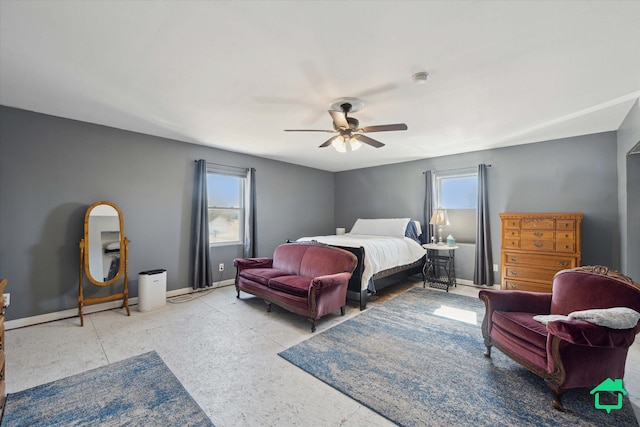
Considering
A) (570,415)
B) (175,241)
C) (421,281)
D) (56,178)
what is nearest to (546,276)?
(421,281)

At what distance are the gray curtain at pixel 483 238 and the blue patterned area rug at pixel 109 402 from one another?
4630 millimetres

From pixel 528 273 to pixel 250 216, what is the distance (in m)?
4.62

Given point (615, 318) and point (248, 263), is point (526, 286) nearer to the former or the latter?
point (615, 318)

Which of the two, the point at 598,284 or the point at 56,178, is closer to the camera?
the point at 598,284

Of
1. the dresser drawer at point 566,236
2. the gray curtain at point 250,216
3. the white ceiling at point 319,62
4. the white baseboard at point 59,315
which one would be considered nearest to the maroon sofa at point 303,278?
the gray curtain at point 250,216

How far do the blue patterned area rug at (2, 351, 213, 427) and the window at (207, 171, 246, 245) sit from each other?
281cm

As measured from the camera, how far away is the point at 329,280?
304 centimetres

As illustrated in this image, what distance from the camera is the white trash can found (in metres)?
3.60

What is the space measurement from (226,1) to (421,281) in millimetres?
5224

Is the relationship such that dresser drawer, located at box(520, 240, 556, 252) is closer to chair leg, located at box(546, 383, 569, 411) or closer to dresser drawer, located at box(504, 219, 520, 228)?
dresser drawer, located at box(504, 219, 520, 228)

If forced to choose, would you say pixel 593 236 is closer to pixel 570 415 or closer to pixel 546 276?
pixel 546 276

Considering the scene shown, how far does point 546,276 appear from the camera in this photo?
12.2 ft

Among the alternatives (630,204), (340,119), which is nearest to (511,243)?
(630,204)

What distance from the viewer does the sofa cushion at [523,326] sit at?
1923mm
